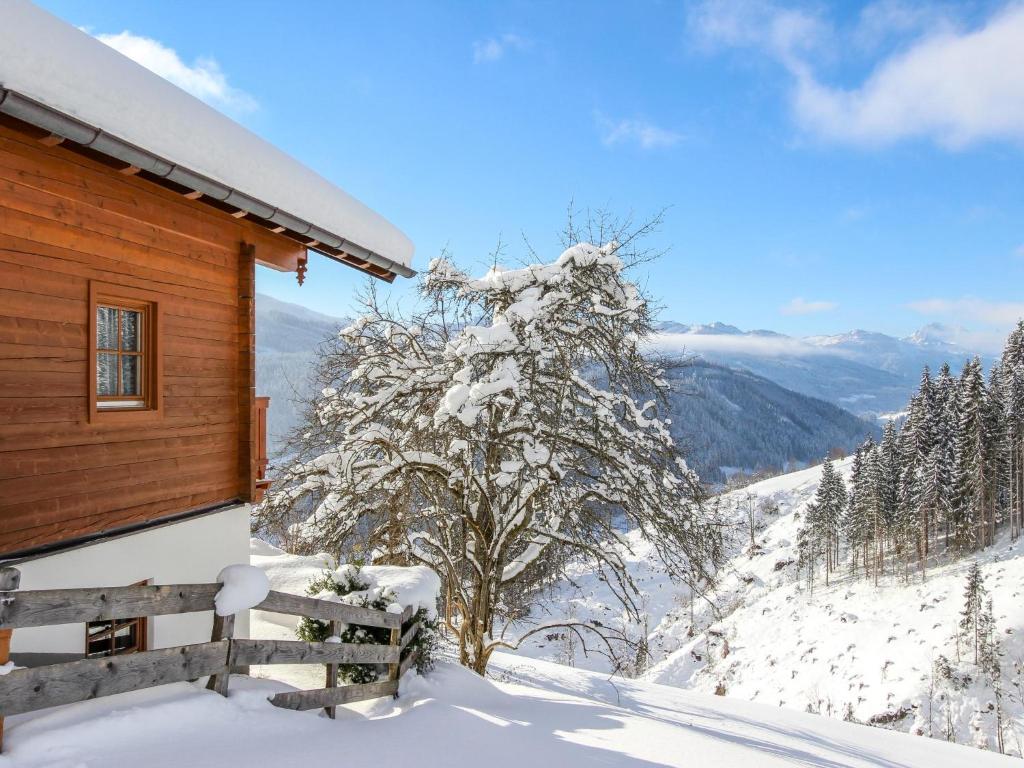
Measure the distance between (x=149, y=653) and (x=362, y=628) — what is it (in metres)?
2.90

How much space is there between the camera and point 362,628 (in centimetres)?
593

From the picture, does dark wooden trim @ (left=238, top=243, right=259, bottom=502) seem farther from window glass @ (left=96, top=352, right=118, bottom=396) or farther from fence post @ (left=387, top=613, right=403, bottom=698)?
fence post @ (left=387, top=613, right=403, bottom=698)

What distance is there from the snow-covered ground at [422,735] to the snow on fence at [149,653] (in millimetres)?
191

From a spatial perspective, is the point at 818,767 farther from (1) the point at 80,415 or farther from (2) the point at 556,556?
(1) the point at 80,415

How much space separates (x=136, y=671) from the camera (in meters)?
3.16

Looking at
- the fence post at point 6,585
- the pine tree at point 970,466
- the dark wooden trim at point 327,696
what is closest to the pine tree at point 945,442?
the pine tree at point 970,466

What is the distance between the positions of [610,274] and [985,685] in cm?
3899

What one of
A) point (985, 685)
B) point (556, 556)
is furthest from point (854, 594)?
point (556, 556)

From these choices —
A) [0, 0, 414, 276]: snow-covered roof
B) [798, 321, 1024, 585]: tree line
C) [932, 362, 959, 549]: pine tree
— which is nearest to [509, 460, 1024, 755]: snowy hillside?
[798, 321, 1024, 585]: tree line

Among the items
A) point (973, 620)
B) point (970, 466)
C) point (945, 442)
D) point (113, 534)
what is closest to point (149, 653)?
point (113, 534)

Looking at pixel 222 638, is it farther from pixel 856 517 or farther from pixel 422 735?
A: pixel 856 517

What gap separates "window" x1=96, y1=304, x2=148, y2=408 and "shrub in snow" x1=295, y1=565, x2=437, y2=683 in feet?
8.27

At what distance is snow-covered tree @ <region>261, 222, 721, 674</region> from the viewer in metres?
8.54

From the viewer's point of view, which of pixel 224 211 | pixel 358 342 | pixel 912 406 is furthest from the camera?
pixel 912 406
